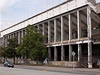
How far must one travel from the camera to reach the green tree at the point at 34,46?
79.7 meters

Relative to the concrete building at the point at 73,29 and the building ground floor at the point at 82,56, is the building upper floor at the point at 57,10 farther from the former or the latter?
the building ground floor at the point at 82,56

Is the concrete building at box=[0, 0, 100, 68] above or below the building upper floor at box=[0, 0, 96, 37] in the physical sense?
below

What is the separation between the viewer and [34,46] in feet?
266

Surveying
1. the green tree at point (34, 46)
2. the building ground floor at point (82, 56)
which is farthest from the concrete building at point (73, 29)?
the green tree at point (34, 46)

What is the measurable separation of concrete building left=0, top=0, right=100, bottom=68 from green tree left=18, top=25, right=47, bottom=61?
11.0 ft

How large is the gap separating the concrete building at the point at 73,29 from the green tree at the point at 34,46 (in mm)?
3339

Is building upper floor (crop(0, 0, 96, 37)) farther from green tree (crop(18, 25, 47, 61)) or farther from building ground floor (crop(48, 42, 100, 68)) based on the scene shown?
building ground floor (crop(48, 42, 100, 68))

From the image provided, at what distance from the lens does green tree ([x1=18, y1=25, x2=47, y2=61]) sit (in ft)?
261

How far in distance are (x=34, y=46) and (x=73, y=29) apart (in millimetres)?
12670

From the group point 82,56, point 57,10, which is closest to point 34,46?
point 57,10

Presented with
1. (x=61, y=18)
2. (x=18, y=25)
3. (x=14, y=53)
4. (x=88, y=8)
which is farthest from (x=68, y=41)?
(x=18, y=25)

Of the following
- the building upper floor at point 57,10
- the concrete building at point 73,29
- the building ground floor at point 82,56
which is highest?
the building upper floor at point 57,10

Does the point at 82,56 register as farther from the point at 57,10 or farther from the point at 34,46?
the point at 34,46

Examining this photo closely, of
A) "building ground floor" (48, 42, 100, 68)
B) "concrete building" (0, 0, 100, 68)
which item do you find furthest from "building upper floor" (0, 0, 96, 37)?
"building ground floor" (48, 42, 100, 68)
